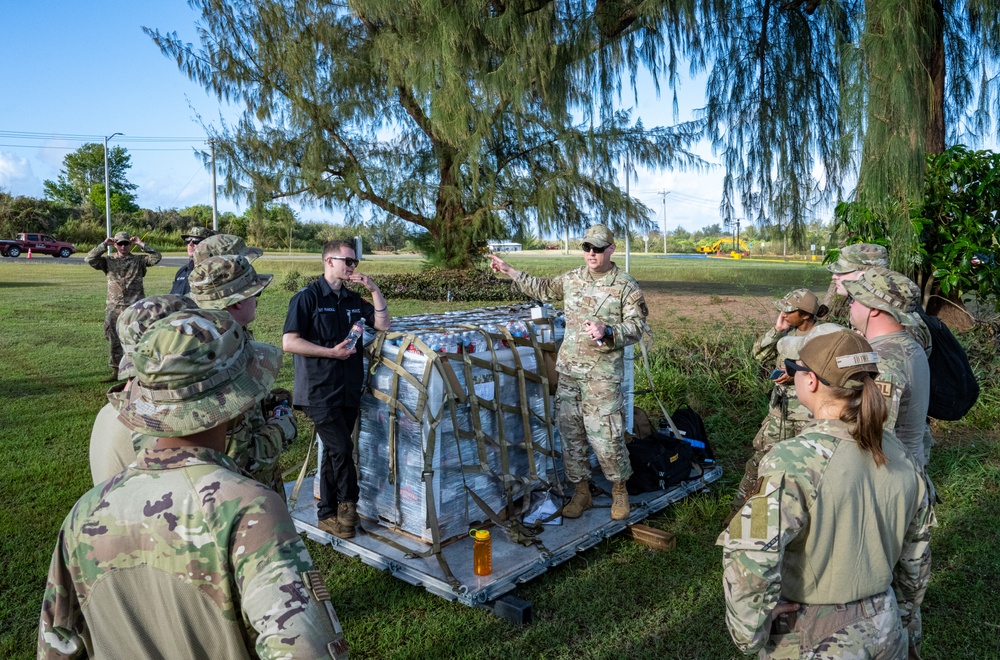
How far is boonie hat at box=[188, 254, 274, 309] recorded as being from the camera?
308 centimetres

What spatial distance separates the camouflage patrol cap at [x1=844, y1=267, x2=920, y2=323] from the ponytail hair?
1361 mm

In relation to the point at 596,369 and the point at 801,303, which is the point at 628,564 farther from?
the point at 801,303

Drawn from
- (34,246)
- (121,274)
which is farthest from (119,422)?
(34,246)

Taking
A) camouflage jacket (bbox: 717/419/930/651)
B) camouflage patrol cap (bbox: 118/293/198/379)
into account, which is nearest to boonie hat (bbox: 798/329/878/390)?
camouflage jacket (bbox: 717/419/930/651)

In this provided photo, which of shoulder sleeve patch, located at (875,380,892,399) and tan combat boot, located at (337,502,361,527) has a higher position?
shoulder sleeve patch, located at (875,380,892,399)

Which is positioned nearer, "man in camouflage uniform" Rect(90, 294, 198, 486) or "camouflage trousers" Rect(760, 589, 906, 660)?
"camouflage trousers" Rect(760, 589, 906, 660)

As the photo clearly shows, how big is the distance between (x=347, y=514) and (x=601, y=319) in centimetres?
200

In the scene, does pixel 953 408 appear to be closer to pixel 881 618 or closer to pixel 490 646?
pixel 881 618

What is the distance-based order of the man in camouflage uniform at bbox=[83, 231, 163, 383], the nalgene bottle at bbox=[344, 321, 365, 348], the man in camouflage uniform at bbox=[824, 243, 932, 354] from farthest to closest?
the man in camouflage uniform at bbox=[83, 231, 163, 383] → the nalgene bottle at bbox=[344, 321, 365, 348] → the man in camouflage uniform at bbox=[824, 243, 932, 354]

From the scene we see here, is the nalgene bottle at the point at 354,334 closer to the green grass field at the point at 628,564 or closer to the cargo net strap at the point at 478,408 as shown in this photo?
the cargo net strap at the point at 478,408

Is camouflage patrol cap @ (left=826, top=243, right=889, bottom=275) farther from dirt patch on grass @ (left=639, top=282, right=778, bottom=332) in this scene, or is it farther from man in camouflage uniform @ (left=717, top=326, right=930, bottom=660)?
dirt patch on grass @ (left=639, top=282, right=778, bottom=332)

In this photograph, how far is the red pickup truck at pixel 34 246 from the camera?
35844 millimetres

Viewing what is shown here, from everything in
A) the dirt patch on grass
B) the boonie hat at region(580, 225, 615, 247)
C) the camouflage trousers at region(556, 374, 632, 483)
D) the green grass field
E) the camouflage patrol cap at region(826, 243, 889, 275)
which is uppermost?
the boonie hat at region(580, 225, 615, 247)

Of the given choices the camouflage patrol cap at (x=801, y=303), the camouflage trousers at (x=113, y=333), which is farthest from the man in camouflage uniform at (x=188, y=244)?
the camouflage patrol cap at (x=801, y=303)
